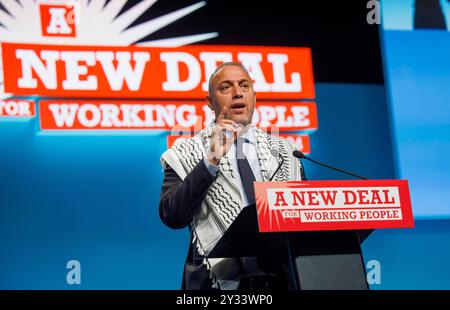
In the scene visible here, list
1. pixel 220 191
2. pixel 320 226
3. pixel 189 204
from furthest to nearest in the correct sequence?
pixel 220 191 < pixel 189 204 < pixel 320 226

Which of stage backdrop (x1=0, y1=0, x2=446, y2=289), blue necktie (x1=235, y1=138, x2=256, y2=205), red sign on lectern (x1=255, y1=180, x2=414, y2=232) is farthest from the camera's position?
stage backdrop (x1=0, y1=0, x2=446, y2=289)

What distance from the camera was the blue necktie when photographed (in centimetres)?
258

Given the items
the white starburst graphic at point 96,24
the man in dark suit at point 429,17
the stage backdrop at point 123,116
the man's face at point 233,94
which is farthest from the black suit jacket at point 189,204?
the man in dark suit at point 429,17

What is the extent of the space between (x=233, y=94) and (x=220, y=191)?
14.9 inches

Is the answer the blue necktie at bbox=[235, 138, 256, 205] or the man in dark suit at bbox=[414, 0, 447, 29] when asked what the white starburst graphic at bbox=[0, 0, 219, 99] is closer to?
the man in dark suit at bbox=[414, 0, 447, 29]

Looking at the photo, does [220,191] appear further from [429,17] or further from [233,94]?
[429,17]

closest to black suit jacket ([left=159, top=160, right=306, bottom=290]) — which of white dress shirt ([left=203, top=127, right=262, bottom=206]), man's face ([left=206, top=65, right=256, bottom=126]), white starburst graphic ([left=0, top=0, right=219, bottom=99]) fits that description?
white dress shirt ([left=203, top=127, right=262, bottom=206])

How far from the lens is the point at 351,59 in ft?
18.1

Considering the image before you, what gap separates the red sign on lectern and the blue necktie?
56 cm

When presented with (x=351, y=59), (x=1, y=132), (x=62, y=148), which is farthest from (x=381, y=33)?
(x=1, y=132)

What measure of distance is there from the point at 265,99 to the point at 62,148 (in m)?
1.50

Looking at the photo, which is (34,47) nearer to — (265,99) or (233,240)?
(265,99)

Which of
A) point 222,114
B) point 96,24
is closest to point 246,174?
point 222,114

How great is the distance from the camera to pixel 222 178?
260 cm
